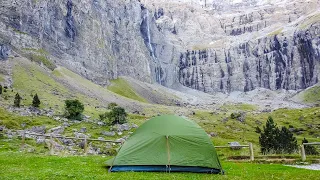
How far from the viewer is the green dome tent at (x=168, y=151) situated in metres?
19.2

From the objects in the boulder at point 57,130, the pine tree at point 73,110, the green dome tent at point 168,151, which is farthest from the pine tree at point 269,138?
the pine tree at point 73,110

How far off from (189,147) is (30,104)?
7111 centimetres

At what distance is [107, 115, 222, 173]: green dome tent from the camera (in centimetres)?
1923

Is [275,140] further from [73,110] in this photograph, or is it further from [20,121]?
[20,121]

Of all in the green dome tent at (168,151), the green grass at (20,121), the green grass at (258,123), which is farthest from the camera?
the green grass at (258,123)

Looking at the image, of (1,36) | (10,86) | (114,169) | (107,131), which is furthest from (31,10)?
(114,169)

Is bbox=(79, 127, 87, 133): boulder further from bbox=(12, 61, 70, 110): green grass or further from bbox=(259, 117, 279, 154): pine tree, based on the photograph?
bbox=(259, 117, 279, 154): pine tree

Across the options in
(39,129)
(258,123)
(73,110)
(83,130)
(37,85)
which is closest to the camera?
(39,129)

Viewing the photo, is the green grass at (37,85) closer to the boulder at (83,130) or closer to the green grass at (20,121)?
the green grass at (20,121)

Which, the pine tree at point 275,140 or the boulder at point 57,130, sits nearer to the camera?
the boulder at point 57,130

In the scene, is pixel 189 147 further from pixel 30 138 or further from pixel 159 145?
pixel 30 138

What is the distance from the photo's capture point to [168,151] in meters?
19.4

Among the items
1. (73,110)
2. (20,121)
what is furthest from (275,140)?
(20,121)

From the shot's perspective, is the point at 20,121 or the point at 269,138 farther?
the point at 269,138
